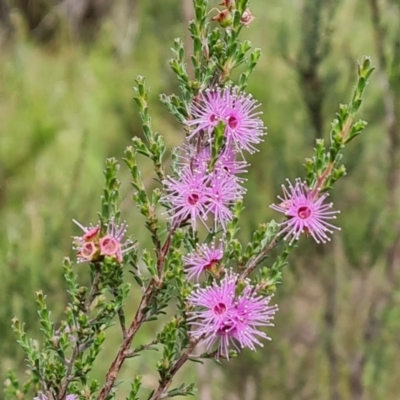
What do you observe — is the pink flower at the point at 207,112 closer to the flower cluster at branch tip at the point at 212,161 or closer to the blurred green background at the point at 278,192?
the flower cluster at branch tip at the point at 212,161

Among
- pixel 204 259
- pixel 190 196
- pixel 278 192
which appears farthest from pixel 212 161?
pixel 278 192

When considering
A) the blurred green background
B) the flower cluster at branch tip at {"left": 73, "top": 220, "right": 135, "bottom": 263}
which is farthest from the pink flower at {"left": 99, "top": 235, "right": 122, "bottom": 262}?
the blurred green background

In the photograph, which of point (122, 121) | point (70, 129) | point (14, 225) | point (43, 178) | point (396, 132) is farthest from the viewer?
point (122, 121)

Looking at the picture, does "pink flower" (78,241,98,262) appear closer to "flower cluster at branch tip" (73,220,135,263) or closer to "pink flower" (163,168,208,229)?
"flower cluster at branch tip" (73,220,135,263)

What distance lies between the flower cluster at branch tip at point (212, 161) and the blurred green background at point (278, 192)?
5.86ft

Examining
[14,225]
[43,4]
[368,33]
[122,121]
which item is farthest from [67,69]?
[368,33]

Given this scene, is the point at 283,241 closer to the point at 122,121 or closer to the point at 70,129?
the point at 70,129

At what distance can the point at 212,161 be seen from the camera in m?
1.19

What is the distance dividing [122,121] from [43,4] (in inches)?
126

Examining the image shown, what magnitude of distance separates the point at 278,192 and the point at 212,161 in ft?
8.12

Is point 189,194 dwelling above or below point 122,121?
below

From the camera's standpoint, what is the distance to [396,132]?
116 inches

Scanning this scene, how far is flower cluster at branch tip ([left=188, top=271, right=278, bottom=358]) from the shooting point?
1.16 meters

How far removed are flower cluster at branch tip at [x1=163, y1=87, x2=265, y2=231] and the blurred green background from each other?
5.86 ft
